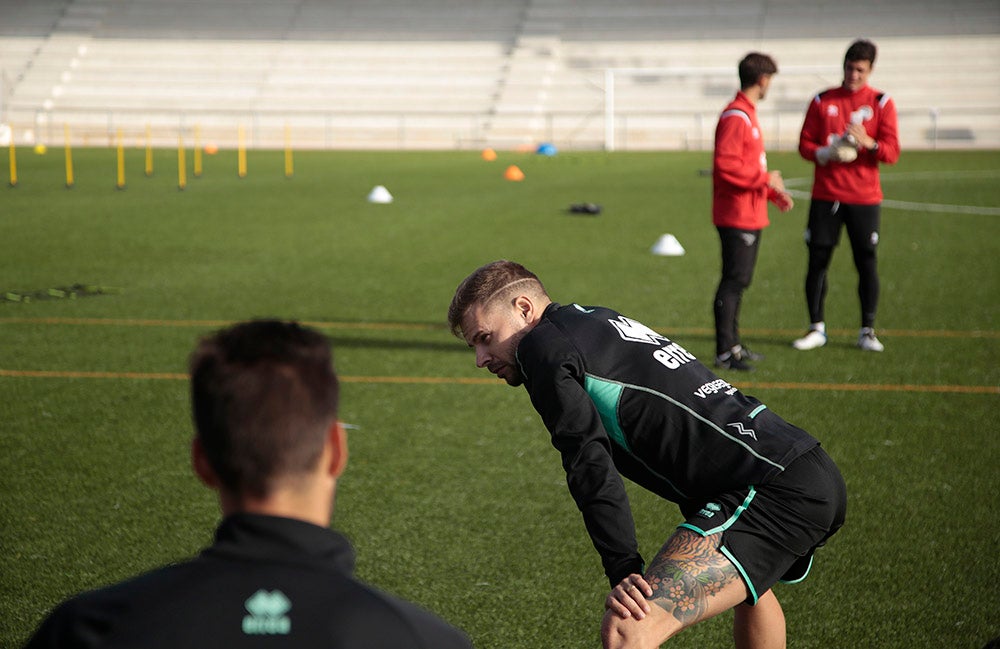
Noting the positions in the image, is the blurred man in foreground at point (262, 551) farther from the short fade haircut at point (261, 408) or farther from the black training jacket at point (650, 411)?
the black training jacket at point (650, 411)

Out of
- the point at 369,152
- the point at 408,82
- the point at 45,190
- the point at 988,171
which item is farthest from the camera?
the point at 408,82

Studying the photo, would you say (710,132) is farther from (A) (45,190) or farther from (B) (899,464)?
(B) (899,464)

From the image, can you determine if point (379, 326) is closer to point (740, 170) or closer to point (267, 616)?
point (740, 170)

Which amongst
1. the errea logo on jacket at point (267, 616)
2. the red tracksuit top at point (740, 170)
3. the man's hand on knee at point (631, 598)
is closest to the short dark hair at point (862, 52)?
the red tracksuit top at point (740, 170)

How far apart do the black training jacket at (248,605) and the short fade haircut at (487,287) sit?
5.65ft

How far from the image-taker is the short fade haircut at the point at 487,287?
3.34 metres

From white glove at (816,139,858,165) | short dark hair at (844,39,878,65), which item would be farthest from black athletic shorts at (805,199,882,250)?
short dark hair at (844,39,878,65)

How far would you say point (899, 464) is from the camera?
6055mm

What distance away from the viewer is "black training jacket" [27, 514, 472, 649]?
1605mm

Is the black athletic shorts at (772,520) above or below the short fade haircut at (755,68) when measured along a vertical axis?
below

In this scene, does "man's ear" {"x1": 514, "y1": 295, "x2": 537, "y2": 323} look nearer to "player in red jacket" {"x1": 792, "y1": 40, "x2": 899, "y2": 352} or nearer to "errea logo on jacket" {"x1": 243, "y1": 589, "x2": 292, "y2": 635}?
"errea logo on jacket" {"x1": 243, "y1": 589, "x2": 292, "y2": 635}

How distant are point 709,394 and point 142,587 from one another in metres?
1.94

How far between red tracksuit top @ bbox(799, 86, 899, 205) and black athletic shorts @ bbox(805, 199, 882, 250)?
0.17ft

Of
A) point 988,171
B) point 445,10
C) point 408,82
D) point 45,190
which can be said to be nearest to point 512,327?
point 45,190
